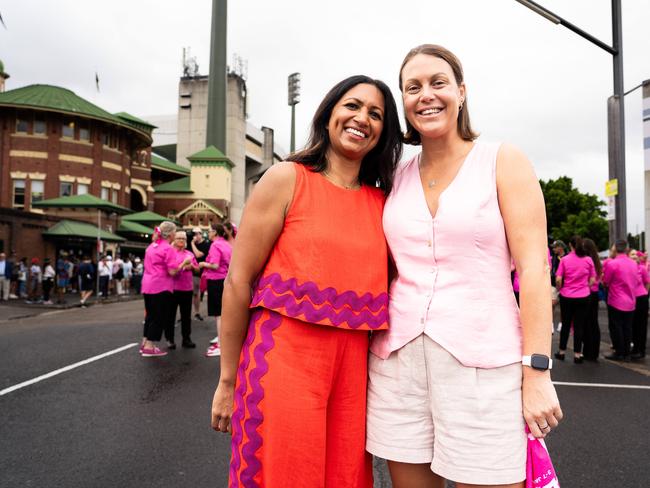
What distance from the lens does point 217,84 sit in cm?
5366

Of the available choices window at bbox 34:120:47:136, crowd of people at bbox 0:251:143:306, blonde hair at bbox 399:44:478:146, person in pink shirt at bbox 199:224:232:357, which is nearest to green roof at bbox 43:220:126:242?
crowd of people at bbox 0:251:143:306

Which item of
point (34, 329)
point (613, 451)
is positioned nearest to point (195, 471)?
point (613, 451)

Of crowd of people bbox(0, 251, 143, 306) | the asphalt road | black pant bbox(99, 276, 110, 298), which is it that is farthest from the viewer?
black pant bbox(99, 276, 110, 298)

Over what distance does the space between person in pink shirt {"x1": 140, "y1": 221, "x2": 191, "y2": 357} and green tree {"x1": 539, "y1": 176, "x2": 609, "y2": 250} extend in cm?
4317

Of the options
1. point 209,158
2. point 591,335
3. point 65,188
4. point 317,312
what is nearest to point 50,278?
point 65,188

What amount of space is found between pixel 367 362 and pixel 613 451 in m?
3.11

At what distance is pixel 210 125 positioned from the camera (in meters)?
53.6

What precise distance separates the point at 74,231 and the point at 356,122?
28748mm

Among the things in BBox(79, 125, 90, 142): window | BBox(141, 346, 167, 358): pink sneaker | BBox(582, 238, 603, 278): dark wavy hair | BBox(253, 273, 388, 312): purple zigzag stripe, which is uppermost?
BBox(79, 125, 90, 142): window

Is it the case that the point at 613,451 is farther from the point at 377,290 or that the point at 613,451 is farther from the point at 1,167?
the point at 1,167

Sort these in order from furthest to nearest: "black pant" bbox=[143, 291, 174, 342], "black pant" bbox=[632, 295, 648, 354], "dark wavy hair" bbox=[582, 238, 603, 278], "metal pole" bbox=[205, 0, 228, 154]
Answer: "metal pole" bbox=[205, 0, 228, 154], "black pant" bbox=[632, 295, 648, 354], "dark wavy hair" bbox=[582, 238, 603, 278], "black pant" bbox=[143, 291, 174, 342]

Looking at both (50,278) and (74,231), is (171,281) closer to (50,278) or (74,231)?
(50,278)

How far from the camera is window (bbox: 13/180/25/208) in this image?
34312mm

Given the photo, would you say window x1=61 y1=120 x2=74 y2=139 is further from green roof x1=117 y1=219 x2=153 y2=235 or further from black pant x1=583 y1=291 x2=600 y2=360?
black pant x1=583 y1=291 x2=600 y2=360
